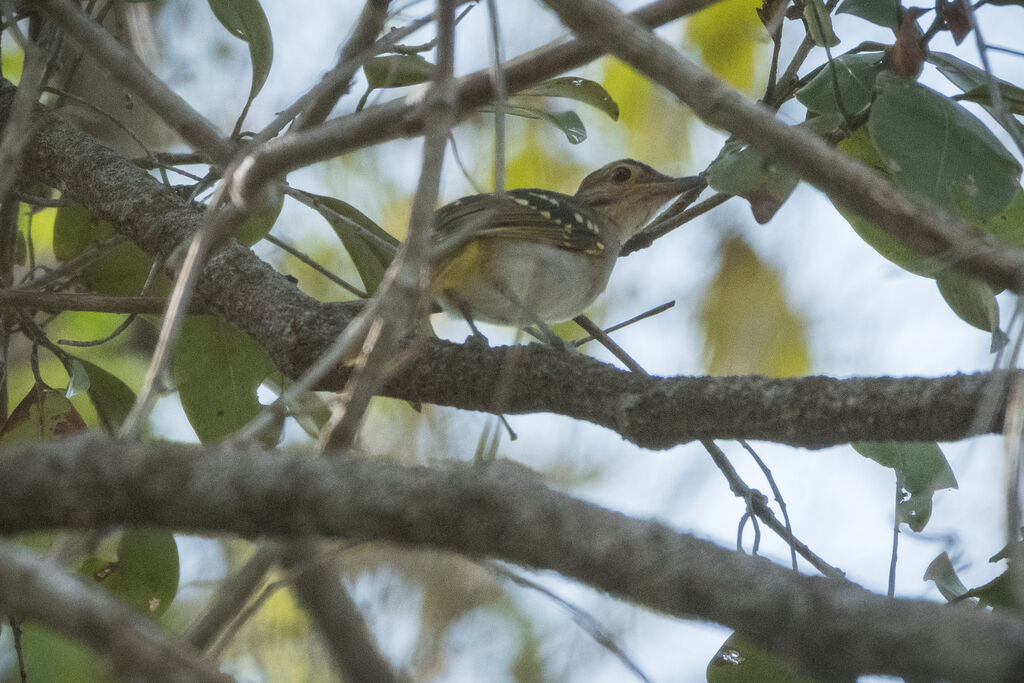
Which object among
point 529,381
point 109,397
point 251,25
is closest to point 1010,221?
point 529,381

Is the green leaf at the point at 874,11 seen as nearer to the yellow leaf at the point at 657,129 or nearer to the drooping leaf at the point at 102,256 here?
the drooping leaf at the point at 102,256

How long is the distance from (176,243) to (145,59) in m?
1.70

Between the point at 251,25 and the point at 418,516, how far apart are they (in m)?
2.55

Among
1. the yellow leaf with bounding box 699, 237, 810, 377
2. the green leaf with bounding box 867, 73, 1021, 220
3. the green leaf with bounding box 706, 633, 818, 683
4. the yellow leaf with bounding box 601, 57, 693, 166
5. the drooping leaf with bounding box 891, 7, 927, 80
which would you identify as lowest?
the green leaf with bounding box 706, 633, 818, 683

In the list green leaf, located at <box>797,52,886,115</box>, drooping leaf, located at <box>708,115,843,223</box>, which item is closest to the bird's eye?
green leaf, located at <box>797,52,886,115</box>

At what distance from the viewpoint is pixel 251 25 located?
11.1 ft

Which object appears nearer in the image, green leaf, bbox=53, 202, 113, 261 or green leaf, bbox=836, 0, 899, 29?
green leaf, bbox=836, 0, 899, 29

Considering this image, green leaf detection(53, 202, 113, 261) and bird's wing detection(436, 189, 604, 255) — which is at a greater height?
bird's wing detection(436, 189, 604, 255)

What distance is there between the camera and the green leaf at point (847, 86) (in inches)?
106

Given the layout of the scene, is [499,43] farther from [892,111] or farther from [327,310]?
[327,310]

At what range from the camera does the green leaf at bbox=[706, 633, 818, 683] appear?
2.50 metres

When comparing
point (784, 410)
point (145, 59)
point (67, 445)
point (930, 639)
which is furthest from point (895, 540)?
point (145, 59)

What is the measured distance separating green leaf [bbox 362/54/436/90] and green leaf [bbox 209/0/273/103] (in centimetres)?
35

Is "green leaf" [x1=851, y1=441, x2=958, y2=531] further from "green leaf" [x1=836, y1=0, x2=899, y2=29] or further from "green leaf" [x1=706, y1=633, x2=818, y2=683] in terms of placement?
"green leaf" [x1=836, y1=0, x2=899, y2=29]
